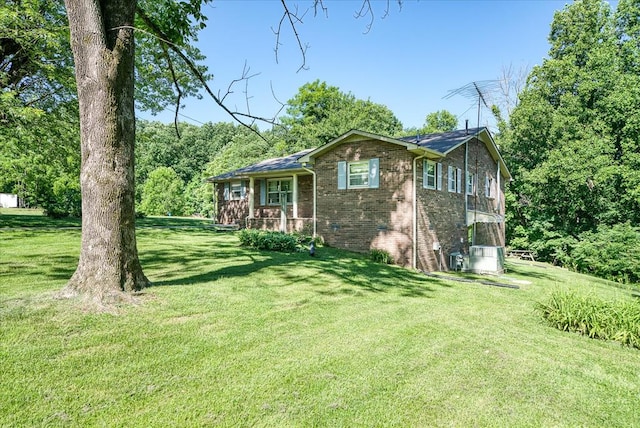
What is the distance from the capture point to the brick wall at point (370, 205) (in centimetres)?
1291

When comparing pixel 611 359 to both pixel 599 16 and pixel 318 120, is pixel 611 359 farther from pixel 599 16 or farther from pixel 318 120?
pixel 318 120

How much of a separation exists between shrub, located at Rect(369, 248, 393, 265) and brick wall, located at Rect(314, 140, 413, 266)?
19 centimetres

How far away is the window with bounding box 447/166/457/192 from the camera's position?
14.9 m

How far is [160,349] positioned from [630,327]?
273 inches

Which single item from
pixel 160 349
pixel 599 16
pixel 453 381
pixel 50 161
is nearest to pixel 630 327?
pixel 453 381

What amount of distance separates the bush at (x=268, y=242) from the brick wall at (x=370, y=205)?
240cm

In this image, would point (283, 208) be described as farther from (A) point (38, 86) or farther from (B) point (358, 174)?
(A) point (38, 86)

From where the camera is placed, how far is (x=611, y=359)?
489 centimetres

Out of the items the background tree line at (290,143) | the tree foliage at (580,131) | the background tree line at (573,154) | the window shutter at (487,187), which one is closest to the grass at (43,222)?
the background tree line at (573,154)

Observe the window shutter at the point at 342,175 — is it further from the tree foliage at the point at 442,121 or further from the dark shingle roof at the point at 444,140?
the tree foliage at the point at 442,121

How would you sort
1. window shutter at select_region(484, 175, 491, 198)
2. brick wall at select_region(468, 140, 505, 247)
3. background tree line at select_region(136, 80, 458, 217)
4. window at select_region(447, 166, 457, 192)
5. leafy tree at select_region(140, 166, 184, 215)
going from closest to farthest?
1. window at select_region(447, 166, 457, 192)
2. brick wall at select_region(468, 140, 505, 247)
3. window shutter at select_region(484, 175, 491, 198)
4. background tree line at select_region(136, 80, 458, 217)
5. leafy tree at select_region(140, 166, 184, 215)

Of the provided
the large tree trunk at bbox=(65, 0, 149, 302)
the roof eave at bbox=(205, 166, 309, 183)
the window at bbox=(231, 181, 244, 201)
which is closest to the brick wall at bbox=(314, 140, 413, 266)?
the roof eave at bbox=(205, 166, 309, 183)

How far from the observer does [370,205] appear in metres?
13.7

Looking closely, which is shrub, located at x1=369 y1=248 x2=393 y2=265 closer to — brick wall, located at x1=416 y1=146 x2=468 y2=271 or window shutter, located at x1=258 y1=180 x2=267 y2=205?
brick wall, located at x1=416 y1=146 x2=468 y2=271
